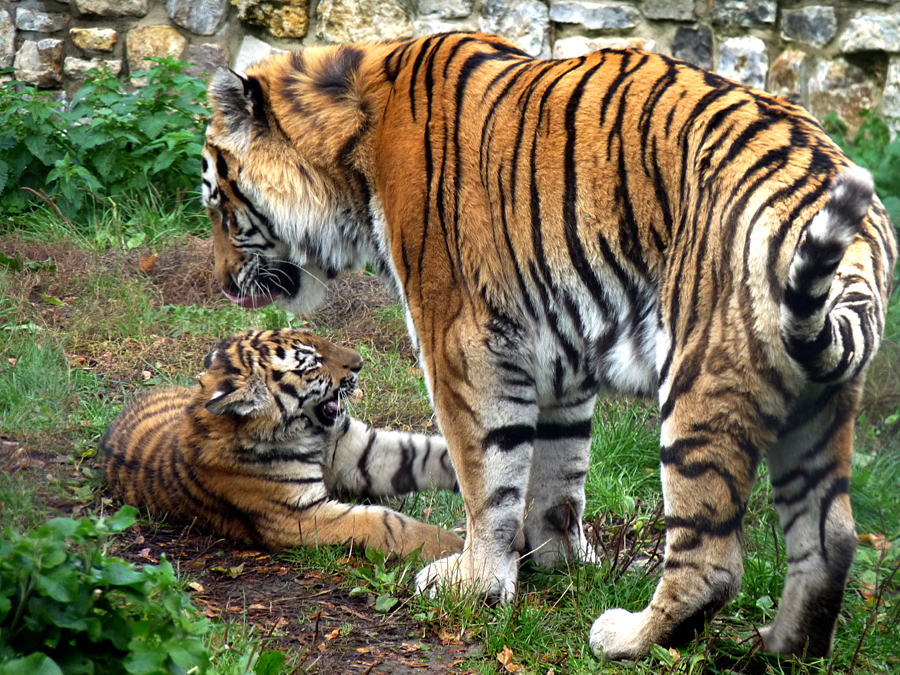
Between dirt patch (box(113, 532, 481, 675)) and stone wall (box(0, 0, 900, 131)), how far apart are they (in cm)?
432

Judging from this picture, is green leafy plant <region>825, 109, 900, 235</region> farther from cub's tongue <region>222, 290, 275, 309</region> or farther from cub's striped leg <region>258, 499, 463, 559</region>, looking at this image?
cub's tongue <region>222, 290, 275, 309</region>

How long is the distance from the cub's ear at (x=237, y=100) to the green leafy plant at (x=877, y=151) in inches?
128

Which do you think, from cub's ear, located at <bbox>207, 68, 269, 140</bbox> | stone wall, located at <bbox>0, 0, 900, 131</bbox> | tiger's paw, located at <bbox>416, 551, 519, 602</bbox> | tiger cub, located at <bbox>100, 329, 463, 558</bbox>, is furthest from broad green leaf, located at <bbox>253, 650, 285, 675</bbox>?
stone wall, located at <bbox>0, 0, 900, 131</bbox>

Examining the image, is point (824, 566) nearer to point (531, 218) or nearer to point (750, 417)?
point (750, 417)

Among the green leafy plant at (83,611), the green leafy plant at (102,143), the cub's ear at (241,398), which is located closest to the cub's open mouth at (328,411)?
the cub's ear at (241,398)

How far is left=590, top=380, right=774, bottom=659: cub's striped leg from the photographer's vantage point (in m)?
2.47

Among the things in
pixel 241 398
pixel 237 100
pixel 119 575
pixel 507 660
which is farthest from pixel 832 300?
pixel 237 100

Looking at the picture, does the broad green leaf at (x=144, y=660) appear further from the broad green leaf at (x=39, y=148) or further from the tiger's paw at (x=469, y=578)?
the broad green leaf at (x=39, y=148)

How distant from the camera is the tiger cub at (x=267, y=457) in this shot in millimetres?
3512

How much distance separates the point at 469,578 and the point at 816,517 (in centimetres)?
109

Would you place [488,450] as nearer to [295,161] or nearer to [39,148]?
[295,161]

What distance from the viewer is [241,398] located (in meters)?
3.48

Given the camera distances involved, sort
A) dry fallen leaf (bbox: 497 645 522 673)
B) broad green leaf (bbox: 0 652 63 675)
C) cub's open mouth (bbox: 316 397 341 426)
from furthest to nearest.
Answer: cub's open mouth (bbox: 316 397 341 426)
dry fallen leaf (bbox: 497 645 522 673)
broad green leaf (bbox: 0 652 63 675)

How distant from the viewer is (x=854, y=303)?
2.38 m
